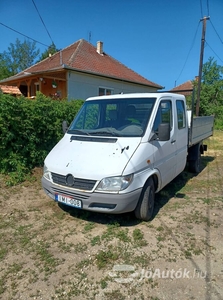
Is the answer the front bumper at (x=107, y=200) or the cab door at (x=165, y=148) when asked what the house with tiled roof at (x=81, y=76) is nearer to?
the cab door at (x=165, y=148)

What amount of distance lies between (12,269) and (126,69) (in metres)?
20.0

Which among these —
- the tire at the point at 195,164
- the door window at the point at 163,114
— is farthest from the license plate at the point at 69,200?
the tire at the point at 195,164

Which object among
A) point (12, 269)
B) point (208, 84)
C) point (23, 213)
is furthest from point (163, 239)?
point (208, 84)

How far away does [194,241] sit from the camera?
120 inches

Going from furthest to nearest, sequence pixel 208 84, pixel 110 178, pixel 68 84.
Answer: pixel 208 84 → pixel 68 84 → pixel 110 178

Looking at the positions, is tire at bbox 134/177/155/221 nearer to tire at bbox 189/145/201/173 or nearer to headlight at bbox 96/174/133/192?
headlight at bbox 96/174/133/192

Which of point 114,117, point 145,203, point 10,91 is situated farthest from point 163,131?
point 10,91

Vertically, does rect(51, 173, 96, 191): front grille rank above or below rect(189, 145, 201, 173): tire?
above

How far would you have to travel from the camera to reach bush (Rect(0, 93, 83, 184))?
4949 millimetres

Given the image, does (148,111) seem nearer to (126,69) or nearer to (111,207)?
(111,207)

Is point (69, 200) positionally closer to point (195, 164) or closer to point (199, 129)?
point (195, 164)

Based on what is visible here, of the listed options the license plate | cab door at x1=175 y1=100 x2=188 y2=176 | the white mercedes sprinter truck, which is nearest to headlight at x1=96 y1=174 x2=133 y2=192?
the white mercedes sprinter truck

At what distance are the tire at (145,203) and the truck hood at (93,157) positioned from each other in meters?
0.65

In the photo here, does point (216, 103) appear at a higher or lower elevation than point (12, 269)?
higher
